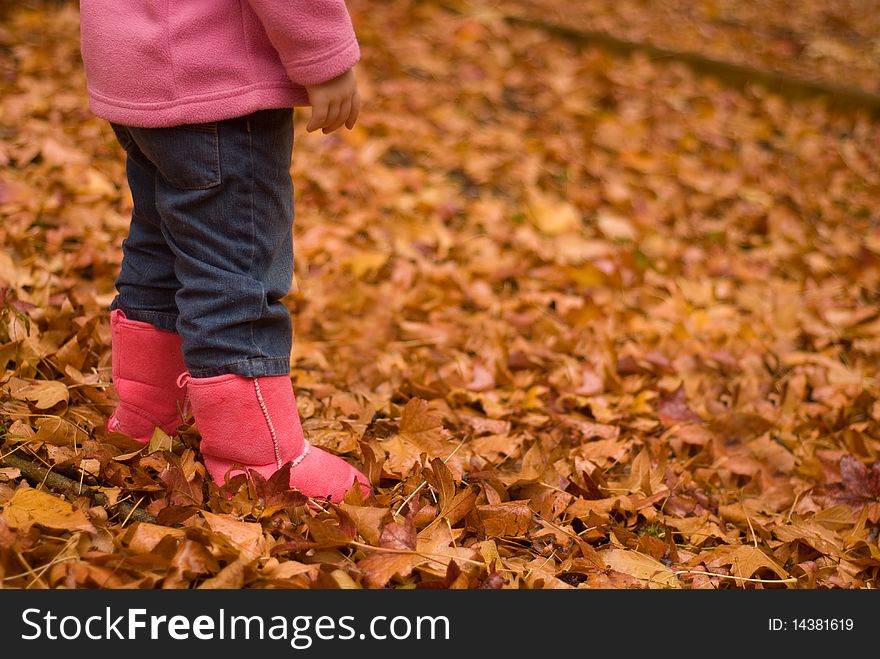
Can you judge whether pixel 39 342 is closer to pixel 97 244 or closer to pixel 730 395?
pixel 97 244

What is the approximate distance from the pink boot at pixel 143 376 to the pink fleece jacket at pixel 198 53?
404 mm

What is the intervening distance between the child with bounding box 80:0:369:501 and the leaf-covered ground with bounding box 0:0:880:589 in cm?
12

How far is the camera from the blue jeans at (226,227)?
4.22 ft

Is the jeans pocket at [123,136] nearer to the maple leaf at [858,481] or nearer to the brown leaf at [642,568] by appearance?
the brown leaf at [642,568]

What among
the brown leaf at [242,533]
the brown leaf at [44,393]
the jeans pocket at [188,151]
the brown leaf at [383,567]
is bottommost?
the brown leaf at [383,567]

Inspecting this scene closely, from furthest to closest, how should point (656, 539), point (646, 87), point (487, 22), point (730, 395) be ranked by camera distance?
point (487, 22) → point (646, 87) → point (730, 395) → point (656, 539)

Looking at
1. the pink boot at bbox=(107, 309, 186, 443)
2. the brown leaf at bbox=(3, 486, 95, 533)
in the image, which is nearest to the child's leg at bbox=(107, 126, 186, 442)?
the pink boot at bbox=(107, 309, 186, 443)

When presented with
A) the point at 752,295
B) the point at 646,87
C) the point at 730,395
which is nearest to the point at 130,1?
the point at 730,395

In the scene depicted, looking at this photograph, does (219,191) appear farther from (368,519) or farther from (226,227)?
(368,519)

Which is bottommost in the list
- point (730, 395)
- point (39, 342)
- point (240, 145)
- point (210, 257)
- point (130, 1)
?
point (730, 395)

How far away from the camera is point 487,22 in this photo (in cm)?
478

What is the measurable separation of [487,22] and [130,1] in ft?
12.5

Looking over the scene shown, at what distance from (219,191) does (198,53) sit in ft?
0.65

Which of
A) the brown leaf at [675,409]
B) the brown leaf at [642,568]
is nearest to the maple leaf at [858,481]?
the brown leaf at [675,409]
